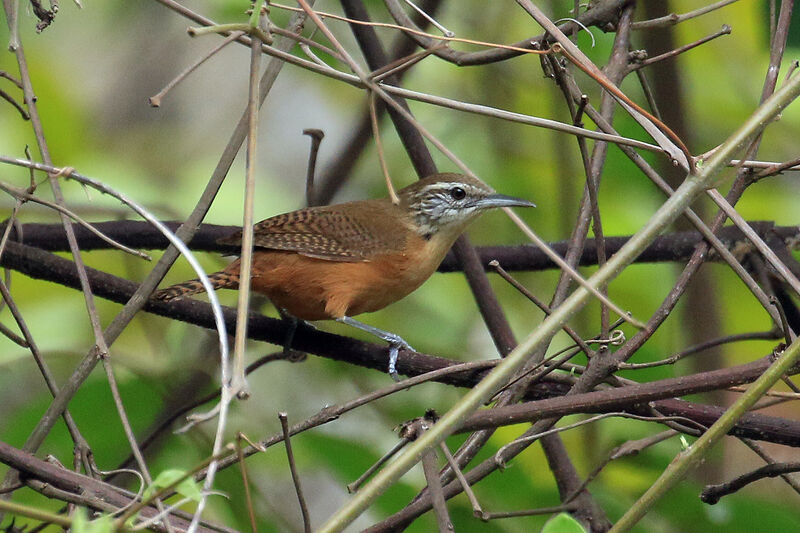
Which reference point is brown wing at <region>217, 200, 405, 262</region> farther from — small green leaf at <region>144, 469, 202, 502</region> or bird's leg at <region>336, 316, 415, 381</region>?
small green leaf at <region>144, 469, 202, 502</region>

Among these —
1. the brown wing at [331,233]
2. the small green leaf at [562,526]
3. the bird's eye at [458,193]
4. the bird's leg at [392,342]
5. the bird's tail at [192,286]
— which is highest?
the bird's eye at [458,193]

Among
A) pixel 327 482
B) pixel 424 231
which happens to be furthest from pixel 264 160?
pixel 424 231

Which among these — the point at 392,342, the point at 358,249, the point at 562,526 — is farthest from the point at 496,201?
the point at 562,526

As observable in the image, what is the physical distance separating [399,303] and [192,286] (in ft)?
5.80

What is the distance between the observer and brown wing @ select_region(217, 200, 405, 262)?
3516 mm

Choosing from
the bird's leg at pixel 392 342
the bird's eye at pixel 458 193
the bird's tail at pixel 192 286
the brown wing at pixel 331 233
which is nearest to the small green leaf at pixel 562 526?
the bird's leg at pixel 392 342

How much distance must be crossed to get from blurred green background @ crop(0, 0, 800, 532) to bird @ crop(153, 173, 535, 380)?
0.40 m

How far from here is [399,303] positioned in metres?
4.53

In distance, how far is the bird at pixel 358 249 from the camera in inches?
135

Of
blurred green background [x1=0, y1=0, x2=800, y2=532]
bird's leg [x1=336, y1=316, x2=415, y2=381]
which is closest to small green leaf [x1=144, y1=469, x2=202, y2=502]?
bird's leg [x1=336, y1=316, x2=415, y2=381]

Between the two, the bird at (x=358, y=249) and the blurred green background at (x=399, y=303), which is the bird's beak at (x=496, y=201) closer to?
the bird at (x=358, y=249)

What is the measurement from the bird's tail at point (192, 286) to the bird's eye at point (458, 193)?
3.26 ft

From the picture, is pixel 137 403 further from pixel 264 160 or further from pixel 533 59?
pixel 264 160

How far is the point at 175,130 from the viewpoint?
5.79 metres
